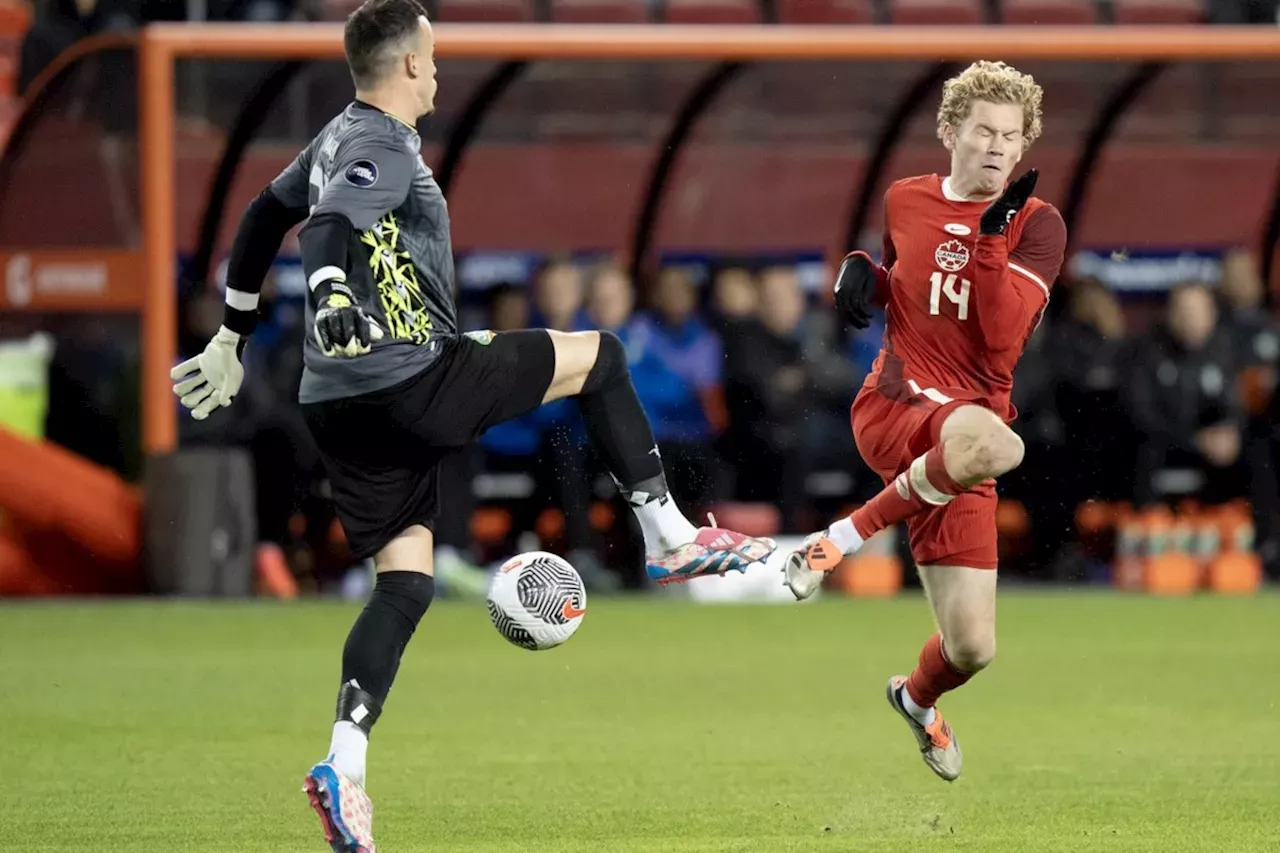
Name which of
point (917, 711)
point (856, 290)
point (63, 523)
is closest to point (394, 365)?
point (856, 290)

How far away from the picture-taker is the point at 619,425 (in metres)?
6.46

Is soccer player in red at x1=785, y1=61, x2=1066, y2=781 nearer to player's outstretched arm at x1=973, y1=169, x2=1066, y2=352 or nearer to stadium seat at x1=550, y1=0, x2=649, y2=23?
player's outstretched arm at x1=973, y1=169, x2=1066, y2=352

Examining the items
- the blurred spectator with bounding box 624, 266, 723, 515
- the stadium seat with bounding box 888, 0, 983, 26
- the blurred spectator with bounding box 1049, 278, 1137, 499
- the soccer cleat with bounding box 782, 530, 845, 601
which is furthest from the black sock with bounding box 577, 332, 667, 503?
the stadium seat with bounding box 888, 0, 983, 26

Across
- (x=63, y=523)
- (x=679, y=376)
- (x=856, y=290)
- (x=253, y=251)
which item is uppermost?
(x=253, y=251)

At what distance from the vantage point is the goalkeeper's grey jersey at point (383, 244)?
594 centimetres

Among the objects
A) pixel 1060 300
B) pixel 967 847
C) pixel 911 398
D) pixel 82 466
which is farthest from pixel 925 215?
pixel 1060 300

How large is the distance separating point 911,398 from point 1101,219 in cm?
986

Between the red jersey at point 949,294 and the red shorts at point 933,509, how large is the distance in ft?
0.15

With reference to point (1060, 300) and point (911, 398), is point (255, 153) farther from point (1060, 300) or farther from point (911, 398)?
point (911, 398)

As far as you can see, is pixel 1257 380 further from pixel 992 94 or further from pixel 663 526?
pixel 663 526

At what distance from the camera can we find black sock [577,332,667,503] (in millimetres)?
6441

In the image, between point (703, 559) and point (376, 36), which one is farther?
point (703, 559)

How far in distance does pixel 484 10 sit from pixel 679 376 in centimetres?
294

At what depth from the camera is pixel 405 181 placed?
5.99 meters
